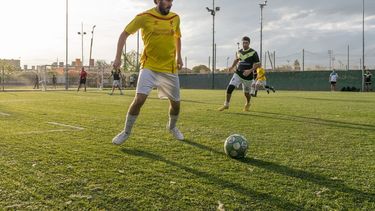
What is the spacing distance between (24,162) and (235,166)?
89.1 inches

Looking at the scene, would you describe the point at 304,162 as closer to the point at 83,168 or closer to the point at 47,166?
the point at 83,168

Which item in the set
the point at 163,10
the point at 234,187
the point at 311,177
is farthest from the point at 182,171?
the point at 163,10

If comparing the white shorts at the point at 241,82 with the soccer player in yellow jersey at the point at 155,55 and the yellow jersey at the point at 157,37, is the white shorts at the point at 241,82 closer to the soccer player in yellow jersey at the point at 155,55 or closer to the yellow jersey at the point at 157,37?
the soccer player in yellow jersey at the point at 155,55

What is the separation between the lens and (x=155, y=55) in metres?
5.80

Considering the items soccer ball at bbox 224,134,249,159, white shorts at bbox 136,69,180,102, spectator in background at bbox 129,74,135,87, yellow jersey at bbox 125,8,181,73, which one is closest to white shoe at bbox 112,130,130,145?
white shorts at bbox 136,69,180,102

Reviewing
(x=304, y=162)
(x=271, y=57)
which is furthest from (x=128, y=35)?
(x=271, y=57)

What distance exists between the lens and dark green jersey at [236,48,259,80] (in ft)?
39.3

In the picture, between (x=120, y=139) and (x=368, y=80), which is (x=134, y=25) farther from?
(x=368, y=80)

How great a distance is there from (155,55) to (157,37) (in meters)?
0.25

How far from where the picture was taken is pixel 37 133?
6562mm

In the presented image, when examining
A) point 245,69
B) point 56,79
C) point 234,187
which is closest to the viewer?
point 234,187

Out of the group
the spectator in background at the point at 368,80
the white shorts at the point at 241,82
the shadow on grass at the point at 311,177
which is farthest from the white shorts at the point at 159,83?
the spectator in background at the point at 368,80

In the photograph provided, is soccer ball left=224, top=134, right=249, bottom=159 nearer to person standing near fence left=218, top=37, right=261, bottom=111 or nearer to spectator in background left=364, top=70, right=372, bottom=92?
person standing near fence left=218, top=37, right=261, bottom=111

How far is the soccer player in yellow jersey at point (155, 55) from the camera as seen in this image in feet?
18.4
